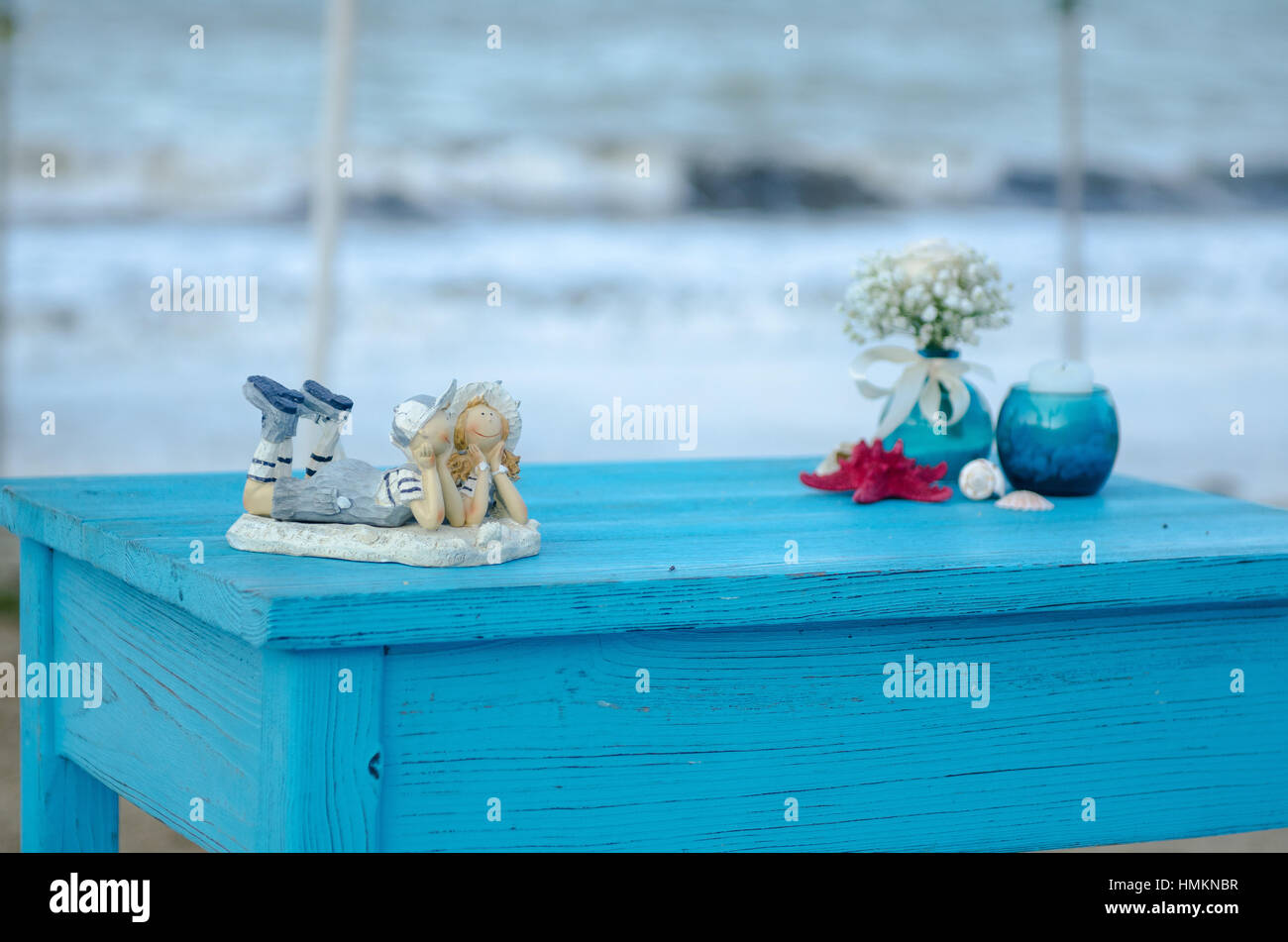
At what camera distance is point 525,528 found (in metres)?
1.18

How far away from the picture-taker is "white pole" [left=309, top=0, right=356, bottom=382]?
2184 millimetres

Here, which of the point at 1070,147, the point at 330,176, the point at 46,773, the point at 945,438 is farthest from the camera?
the point at 1070,147

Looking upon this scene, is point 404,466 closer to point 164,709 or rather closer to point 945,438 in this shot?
point 164,709

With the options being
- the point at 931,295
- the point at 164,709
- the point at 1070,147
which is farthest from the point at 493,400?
the point at 1070,147

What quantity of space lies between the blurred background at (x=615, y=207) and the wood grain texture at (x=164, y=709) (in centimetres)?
272

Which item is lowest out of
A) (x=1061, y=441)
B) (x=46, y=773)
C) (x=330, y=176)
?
(x=46, y=773)

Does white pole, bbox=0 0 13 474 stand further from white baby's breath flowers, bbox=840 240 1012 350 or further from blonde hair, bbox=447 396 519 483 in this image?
blonde hair, bbox=447 396 519 483

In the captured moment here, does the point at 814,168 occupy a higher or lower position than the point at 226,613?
higher

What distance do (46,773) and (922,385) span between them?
3.29ft

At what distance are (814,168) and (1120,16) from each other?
142 cm

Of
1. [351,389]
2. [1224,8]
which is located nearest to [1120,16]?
[1224,8]

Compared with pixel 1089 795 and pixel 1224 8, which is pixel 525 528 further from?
pixel 1224 8

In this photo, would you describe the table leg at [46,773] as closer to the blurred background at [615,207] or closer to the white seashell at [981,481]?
the white seashell at [981,481]

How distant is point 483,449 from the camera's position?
3.83 ft
